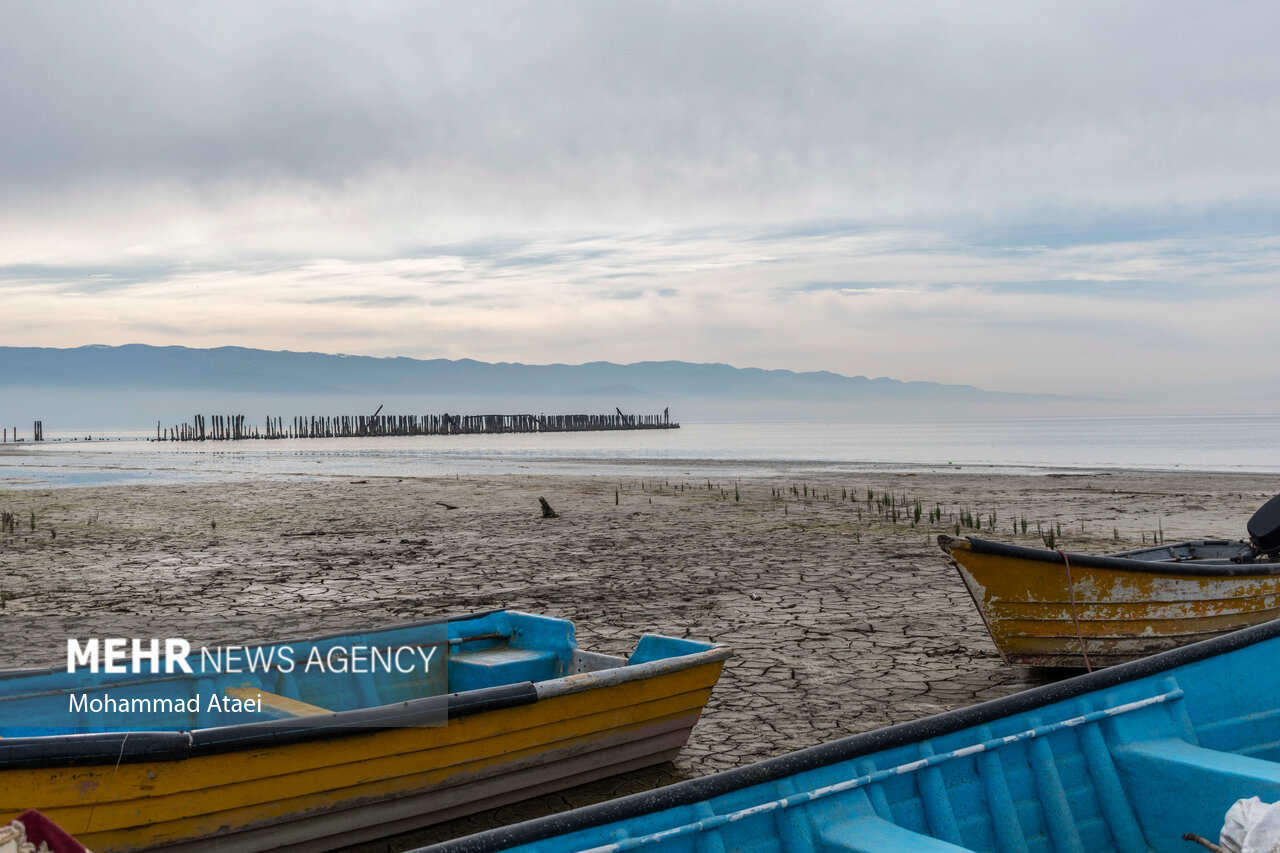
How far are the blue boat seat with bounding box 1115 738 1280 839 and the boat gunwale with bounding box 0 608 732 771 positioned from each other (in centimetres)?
216

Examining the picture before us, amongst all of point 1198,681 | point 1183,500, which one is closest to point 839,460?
point 1183,500

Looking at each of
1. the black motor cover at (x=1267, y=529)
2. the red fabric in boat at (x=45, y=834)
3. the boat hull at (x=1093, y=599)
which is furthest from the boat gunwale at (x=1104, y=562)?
the red fabric in boat at (x=45, y=834)

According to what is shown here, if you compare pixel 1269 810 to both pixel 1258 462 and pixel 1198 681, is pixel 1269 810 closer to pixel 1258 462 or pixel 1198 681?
pixel 1198 681

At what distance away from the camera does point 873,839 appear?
10.5 feet

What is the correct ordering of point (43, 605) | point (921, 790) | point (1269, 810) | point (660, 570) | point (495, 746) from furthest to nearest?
point (660, 570) → point (43, 605) → point (495, 746) → point (921, 790) → point (1269, 810)

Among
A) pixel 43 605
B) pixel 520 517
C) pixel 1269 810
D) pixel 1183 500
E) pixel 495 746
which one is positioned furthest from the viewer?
pixel 1183 500

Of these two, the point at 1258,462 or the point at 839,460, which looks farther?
the point at 839,460

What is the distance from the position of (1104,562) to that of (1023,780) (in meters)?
3.10

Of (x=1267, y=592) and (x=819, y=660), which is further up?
(x=1267, y=592)

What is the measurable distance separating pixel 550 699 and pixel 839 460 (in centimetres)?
4614

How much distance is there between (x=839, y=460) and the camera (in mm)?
49531

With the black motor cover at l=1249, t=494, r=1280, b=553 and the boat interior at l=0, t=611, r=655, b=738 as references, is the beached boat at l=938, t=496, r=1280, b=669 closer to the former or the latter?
the black motor cover at l=1249, t=494, r=1280, b=553

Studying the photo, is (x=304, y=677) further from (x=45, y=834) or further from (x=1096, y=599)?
(x=1096, y=599)

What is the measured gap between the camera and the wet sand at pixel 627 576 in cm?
700
